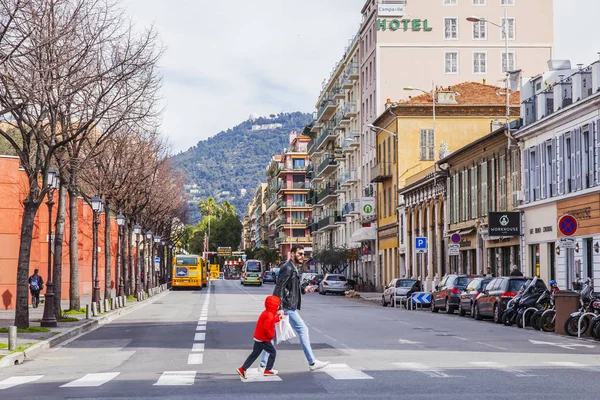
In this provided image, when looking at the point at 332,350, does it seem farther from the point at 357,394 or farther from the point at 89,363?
the point at 357,394

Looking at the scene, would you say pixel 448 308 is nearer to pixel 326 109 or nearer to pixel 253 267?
pixel 326 109

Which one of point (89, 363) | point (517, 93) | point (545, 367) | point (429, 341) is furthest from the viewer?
point (517, 93)

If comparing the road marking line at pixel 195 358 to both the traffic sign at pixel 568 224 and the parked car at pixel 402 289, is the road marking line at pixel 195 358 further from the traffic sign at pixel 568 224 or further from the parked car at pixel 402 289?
the parked car at pixel 402 289

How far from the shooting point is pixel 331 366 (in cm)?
1670

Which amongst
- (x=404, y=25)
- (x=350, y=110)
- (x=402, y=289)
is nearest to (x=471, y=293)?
(x=402, y=289)

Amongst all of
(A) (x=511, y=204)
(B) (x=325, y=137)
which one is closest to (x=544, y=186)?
(A) (x=511, y=204)

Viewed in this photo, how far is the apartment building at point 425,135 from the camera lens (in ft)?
225

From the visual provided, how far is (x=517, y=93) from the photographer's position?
7131 centimetres

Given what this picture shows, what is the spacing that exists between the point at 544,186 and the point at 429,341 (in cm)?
2267

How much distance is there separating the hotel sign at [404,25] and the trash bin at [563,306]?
53.1m

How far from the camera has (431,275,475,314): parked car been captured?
1606 inches

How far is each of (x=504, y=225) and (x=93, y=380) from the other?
3417 centimetres

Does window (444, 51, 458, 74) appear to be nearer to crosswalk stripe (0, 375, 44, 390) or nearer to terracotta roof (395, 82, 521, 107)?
terracotta roof (395, 82, 521, 107)

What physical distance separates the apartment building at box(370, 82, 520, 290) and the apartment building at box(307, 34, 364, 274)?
15.4 m
